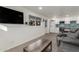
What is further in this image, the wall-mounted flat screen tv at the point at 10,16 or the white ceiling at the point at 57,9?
the white ceiling at the point at 57,9

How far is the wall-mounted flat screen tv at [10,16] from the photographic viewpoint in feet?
10.6

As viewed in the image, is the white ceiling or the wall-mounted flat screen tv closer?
the wall-mounted flat screen tv

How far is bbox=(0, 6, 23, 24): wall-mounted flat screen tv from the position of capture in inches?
127

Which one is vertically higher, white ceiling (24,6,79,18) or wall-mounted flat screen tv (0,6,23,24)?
white ceiling (24,6,79,18)

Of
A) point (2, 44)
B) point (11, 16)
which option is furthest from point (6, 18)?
point (2, 44)

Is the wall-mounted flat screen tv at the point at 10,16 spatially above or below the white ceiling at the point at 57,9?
below

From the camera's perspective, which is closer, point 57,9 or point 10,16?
point 10,16

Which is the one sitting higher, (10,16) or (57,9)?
(57,9)

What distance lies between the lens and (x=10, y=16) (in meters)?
3.63

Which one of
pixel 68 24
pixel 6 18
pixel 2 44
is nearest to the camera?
pixel 2 44
